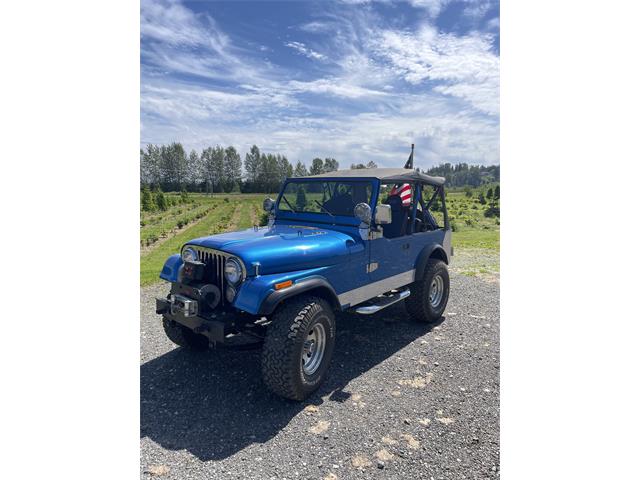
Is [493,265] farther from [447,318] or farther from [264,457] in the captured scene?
[264,457]

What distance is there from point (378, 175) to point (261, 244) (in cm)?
200

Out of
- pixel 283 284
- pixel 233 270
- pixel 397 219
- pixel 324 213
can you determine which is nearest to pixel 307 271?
pixel 283 284

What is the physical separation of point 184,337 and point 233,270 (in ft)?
4.80

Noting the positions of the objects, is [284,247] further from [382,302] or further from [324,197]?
[382,302]

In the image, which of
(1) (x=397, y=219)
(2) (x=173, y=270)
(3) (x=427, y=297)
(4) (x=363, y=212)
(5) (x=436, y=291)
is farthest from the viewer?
(5) (x=436, y=291)

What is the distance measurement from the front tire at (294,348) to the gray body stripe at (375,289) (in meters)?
0.55

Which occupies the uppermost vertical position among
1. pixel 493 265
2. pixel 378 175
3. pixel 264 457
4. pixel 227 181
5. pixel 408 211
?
pixel 227 181

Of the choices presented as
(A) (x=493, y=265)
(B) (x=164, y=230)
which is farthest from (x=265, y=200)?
(B) (x=164, y=230)

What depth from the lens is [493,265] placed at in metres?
10.1

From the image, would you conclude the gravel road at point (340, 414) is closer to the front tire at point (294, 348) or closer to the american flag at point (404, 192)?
the front tire at point (294, 348)

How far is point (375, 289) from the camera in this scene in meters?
4.77

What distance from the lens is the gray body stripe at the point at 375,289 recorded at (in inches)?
172

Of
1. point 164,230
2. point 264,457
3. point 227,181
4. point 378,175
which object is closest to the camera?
point 264,457

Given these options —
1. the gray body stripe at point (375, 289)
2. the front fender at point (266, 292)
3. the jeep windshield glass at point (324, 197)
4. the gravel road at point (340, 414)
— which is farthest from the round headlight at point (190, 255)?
the jeep windshield glass at point (324, 197)
